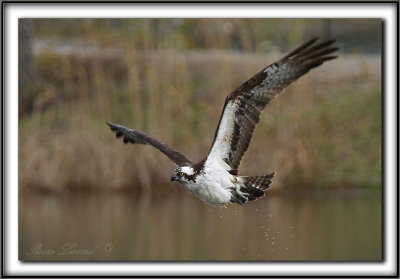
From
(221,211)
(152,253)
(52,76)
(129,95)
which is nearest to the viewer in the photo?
(152,253)

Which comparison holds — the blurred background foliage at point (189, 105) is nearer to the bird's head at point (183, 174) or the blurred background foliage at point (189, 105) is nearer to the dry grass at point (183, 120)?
the dry grass at point (183, 120)

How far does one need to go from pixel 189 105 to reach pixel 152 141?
546 centimetres

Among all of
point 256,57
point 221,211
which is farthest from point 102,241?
point 256,57

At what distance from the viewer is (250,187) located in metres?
7.40

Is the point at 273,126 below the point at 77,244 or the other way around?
the other way around

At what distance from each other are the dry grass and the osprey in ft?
17.2

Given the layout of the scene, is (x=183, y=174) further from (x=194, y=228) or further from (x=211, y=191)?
(x=194, y=228)

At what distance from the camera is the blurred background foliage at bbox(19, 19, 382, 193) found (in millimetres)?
12961

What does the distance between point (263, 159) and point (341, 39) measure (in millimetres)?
3713

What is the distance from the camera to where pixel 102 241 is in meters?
10.4

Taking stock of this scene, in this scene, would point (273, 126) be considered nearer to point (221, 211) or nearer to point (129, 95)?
point (221, 211)

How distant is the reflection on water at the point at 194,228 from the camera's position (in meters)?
9.61

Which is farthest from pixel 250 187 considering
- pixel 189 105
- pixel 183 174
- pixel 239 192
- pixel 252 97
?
pixel 189 105

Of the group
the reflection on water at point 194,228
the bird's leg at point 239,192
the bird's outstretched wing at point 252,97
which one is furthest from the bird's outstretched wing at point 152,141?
the reflection on water at point 194,228
